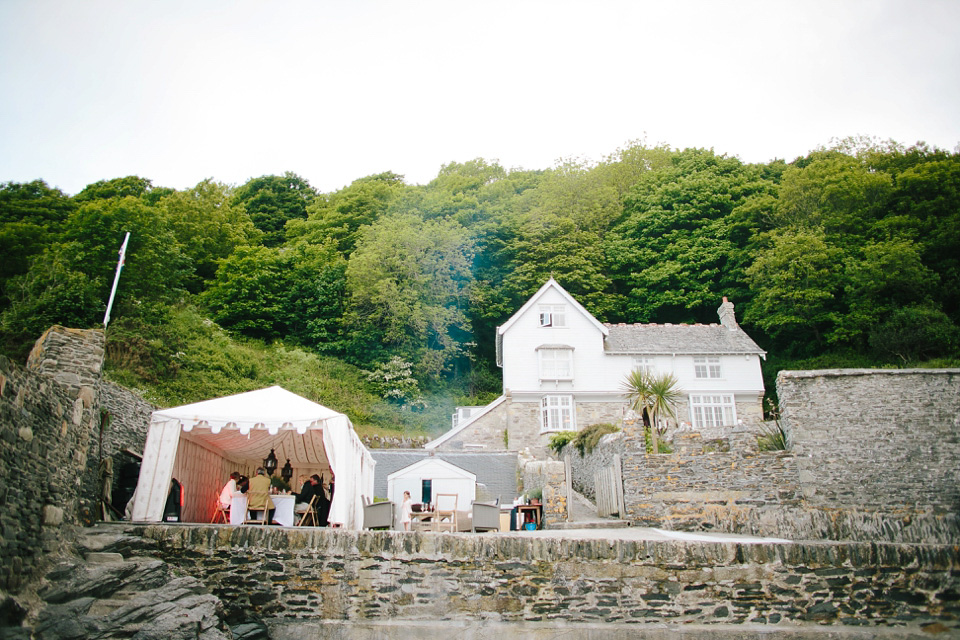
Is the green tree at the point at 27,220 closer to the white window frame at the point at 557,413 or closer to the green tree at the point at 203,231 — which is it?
the green tree at the point at 203,231

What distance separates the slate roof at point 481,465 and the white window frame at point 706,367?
38.3ft

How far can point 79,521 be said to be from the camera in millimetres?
7719

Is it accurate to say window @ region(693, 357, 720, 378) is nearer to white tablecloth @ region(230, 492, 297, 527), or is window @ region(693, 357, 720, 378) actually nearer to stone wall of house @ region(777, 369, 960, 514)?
stone wall of house @ region(777, 369, 960, 514)

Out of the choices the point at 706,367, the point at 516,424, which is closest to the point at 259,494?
the point at 516,424

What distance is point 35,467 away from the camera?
6602 millimetres

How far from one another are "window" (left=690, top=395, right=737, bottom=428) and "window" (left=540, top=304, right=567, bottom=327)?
7.16m

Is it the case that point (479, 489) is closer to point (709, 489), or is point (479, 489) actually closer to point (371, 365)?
point (709, 489)

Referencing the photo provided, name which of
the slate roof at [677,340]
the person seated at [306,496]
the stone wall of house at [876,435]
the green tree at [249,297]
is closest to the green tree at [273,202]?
the green tree at [249,297]

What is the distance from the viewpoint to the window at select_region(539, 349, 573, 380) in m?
28.1

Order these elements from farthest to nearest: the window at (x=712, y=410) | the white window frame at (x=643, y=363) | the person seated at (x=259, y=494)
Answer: the white window frame at (x=643, y=363), the window at (x=712, y=410), the person seated at (x=259, y=494)

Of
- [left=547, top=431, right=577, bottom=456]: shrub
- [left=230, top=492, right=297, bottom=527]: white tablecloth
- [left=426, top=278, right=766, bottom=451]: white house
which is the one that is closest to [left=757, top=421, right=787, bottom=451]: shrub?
[left=547, top=431, right=577, bottom=456]: shrub

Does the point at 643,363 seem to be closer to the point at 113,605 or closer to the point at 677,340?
the point at 677,340

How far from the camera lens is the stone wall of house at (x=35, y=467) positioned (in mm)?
5875

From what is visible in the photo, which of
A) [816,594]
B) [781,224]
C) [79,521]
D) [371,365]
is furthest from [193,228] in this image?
[816,594]
